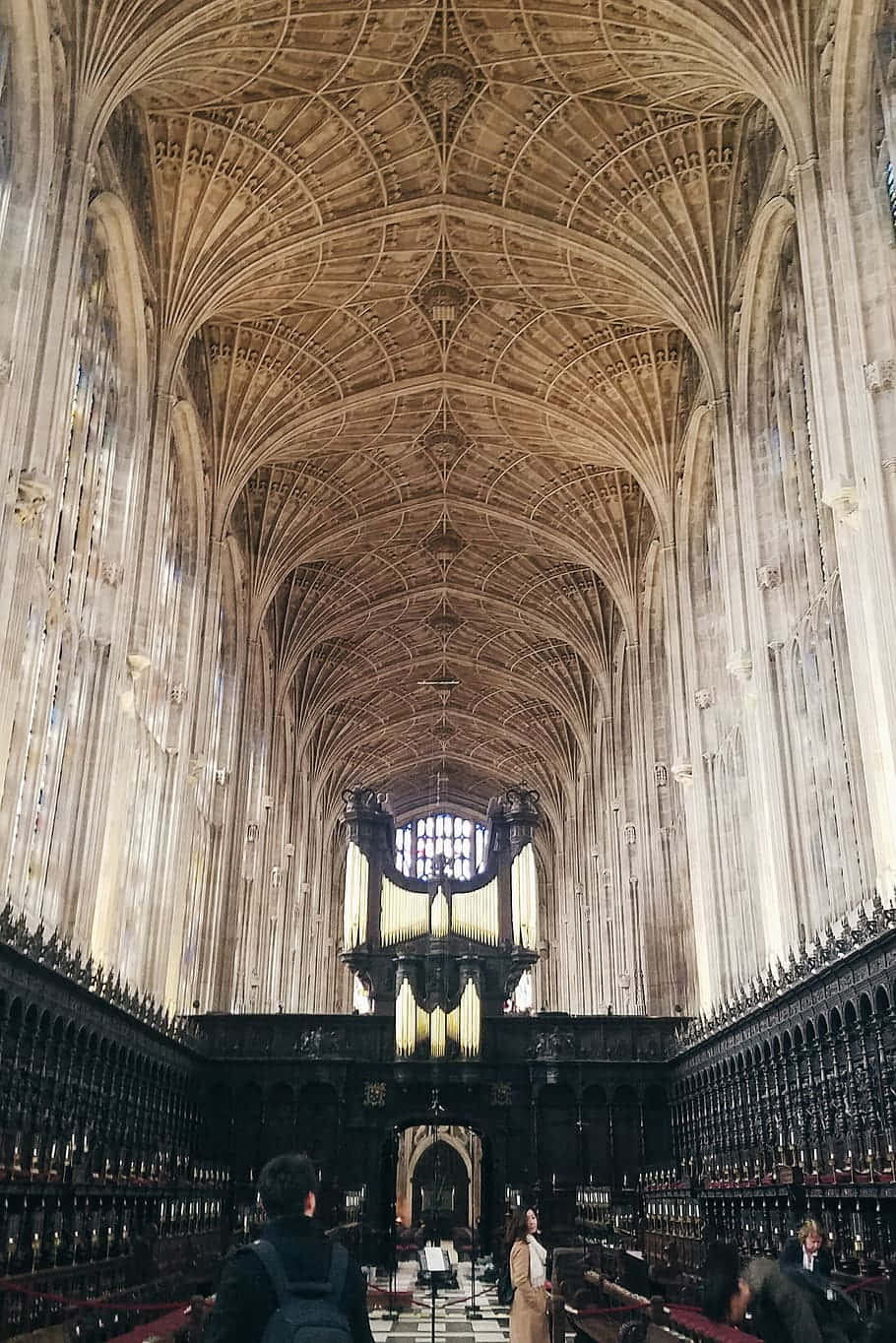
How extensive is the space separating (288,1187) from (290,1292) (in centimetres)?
33

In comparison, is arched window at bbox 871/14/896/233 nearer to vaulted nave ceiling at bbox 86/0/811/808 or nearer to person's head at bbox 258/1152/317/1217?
vaulted nave ceiling at bbox 86/0/811/808

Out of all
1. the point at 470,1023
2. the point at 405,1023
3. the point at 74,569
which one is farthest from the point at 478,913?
the point at 74,569

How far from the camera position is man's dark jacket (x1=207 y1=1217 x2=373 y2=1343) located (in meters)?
3.48

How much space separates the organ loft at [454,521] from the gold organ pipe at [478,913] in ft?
33.7

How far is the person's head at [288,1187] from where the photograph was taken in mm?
3730

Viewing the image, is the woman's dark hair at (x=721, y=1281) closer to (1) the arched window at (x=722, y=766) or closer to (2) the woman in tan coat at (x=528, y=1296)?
(2) the woman in tan coat at (x=528, y=1296)

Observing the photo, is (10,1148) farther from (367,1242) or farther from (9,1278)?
(367,1242)

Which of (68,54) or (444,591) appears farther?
(444,591)

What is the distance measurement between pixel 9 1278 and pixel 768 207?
1957 cm

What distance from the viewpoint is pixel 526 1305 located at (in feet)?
30.7

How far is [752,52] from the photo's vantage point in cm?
1909

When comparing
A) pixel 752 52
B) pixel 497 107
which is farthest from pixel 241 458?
pixel 752 52

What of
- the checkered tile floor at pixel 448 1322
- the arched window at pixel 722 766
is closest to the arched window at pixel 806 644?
the arched window at pixel 722 766

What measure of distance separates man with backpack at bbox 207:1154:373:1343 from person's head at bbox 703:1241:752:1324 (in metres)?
2.39
